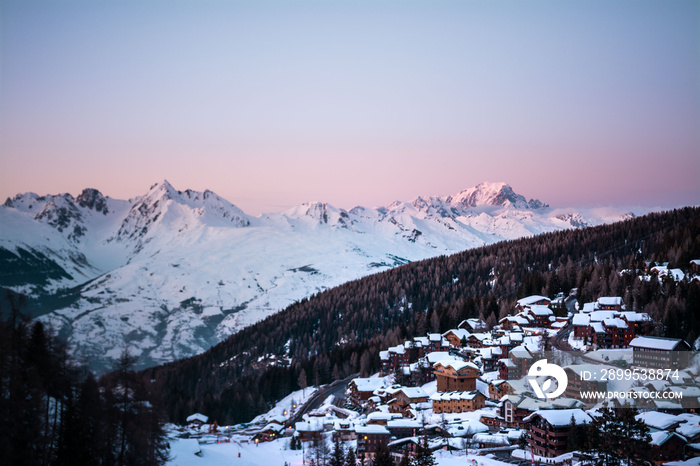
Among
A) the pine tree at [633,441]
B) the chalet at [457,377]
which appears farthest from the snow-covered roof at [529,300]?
the pine tree at [633,441]

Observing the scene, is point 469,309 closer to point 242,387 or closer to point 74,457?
point 242,387

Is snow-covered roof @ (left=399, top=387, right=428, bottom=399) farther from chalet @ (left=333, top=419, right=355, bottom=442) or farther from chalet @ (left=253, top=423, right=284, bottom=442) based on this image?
chalet @ (left=253, top=423, right=284, bottom=442)

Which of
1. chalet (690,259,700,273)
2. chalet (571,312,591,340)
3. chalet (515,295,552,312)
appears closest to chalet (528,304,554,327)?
chalet (515,295,552,312)

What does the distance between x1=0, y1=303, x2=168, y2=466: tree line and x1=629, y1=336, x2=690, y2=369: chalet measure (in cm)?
6372

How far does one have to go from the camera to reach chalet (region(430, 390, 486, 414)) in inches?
3514

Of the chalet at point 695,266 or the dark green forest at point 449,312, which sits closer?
the chalet at point 695,266

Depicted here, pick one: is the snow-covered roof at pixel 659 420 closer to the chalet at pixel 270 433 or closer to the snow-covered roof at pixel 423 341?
the chalet at pixel 270 433

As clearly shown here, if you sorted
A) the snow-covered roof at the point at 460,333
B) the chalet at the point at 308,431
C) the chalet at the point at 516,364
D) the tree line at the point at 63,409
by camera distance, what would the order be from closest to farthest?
1. the tree line at the point at 63,409
2. the chalet at the point at 308,431
3. the chalet at the point at 516,364
4. the snow-covered roof at the point at 460,333

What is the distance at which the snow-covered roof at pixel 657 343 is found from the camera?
83575 millimetres

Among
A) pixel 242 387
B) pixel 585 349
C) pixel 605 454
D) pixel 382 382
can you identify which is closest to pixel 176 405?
pixel 242 387

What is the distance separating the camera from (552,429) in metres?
64.4

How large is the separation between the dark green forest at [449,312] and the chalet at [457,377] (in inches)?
1084

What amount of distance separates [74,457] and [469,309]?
113459mm

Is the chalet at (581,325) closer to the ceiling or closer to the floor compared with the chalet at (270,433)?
closer to the ceiling
